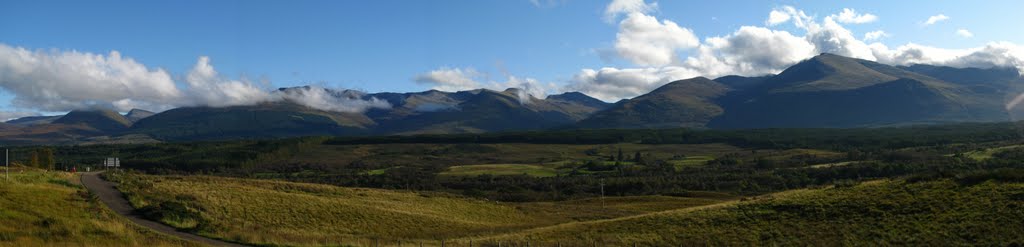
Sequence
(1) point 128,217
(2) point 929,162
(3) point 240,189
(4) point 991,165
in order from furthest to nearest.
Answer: (2) point 929,162 < (4) point 991,165 < (3) point 240,189 < (1) point 128,217

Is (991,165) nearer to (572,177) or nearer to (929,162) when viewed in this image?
(929,162)

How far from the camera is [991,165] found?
421 ft

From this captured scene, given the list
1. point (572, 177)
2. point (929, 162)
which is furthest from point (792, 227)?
point (929, 162)

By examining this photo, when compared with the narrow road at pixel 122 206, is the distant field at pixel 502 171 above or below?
below

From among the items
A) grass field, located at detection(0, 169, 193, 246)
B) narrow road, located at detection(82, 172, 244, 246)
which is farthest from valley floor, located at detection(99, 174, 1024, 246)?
grass field, located at detection(0, 169, 193, 246)

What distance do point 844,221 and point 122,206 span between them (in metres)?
44.6

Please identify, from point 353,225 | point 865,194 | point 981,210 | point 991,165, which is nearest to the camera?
point 981,210

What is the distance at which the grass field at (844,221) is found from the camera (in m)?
35.1

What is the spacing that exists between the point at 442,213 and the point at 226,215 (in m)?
21.2

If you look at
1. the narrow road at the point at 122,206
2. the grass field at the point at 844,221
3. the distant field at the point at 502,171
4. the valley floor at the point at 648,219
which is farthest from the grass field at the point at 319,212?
the distant field at the point at 502,171

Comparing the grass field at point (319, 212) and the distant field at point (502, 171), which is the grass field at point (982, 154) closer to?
the distant field at point (502, 171)

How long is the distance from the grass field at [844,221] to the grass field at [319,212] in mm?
10638

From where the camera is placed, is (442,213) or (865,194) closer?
(865,194)

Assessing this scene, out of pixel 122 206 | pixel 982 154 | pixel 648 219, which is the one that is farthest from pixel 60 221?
pixel 982 154
